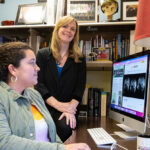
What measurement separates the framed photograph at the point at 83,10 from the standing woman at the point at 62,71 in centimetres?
25

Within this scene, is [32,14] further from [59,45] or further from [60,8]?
[59,45]

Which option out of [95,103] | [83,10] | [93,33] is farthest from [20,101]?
[93,33]

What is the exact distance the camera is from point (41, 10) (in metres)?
2.06

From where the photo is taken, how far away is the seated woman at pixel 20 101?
88 cm

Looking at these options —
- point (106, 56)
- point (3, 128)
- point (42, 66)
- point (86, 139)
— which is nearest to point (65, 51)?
point (42, 66)

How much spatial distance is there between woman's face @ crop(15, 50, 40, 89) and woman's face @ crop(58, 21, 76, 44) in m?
0.70

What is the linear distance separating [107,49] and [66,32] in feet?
1.56

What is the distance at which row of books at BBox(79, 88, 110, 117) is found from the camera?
6.40 ft

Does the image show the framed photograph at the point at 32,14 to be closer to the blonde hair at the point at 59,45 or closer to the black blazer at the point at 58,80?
the blonde hair at the point at 59,45

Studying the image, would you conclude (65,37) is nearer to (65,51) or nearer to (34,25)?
(65,51)

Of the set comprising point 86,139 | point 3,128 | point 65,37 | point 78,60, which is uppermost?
point 65,37

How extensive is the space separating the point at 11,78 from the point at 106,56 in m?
1.14

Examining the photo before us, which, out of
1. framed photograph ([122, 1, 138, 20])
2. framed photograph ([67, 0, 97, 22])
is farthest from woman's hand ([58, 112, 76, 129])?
framed photograph ([122, 1, 138, 20])

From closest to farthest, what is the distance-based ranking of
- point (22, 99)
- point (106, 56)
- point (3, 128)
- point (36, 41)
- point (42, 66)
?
point (3, 128) → point (22, 99) → point (42, 66) → point (106, 56) → point (36, 41)
